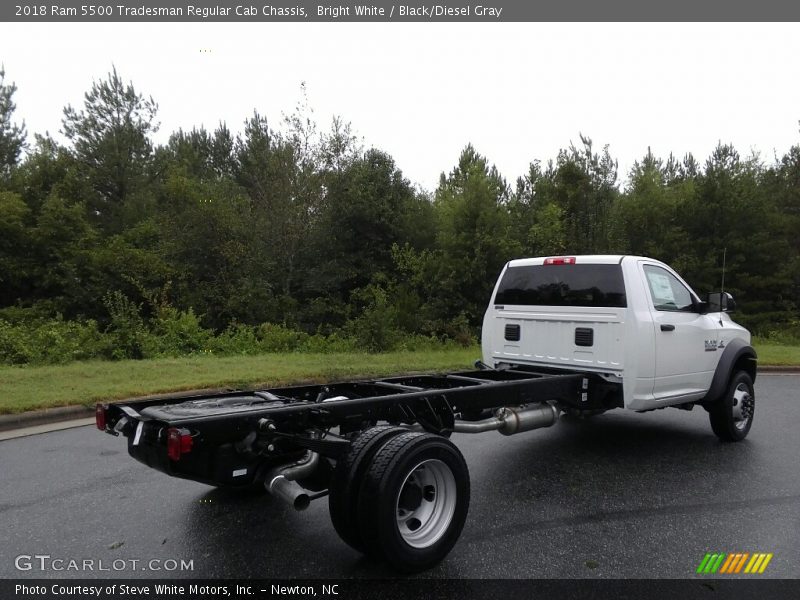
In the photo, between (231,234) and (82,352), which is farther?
(231,234)

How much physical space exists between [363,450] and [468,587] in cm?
98

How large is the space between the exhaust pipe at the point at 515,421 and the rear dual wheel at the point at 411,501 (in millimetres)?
948

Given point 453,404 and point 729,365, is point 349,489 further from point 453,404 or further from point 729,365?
point 729,365

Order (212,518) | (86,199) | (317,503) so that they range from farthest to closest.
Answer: (86,199)
(317,503)
(212,518)

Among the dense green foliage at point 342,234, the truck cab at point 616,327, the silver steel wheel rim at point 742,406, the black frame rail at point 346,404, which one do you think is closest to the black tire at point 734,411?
the silver steel wheel rim at point 742,406

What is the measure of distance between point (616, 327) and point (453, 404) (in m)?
2.10

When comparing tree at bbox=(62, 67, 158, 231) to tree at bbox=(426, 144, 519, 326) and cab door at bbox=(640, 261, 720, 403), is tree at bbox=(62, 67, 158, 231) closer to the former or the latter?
tree at bbox=(426, 144, 519, 326)

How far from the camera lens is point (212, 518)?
440cm

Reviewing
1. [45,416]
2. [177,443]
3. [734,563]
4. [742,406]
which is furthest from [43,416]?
[742,406]

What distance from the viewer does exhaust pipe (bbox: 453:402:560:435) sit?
4.91 meters

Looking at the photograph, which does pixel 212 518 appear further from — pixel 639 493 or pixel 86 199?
pixel 86 199

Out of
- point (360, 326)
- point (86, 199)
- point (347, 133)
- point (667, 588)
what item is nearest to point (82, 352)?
point (360, 326)

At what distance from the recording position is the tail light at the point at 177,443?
3258 millimetres

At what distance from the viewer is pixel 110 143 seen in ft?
111
